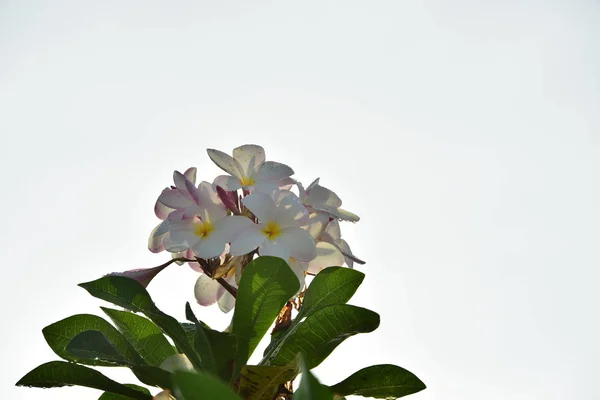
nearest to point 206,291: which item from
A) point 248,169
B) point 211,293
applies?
point 211,293

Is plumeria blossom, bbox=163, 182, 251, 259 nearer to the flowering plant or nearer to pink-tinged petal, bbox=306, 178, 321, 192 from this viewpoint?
the flowering plant

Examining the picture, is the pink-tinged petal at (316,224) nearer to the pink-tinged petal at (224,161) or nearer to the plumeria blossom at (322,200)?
the plumeria blossom at (322,200)

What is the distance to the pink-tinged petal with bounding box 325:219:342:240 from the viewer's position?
116 cm

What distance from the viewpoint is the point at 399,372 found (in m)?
1.00

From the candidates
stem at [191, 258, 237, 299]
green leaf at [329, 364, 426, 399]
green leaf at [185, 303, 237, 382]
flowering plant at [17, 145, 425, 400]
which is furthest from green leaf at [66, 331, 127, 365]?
green leaf at [329, 364, 426, 399]

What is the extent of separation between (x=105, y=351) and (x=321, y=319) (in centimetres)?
31

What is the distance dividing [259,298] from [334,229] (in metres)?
0.24

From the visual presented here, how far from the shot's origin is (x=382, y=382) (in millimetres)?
1008

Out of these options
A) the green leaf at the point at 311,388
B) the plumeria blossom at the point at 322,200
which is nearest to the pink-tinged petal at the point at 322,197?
the plumeria blossom at the point at 322,200

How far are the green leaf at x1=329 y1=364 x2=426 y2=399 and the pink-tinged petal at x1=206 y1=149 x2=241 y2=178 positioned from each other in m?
0.40

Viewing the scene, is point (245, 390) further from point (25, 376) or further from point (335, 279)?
point (25, 376)

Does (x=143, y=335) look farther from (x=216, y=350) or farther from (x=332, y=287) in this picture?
(x=332, y=287)

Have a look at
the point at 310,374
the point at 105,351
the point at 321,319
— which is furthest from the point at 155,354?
the point at 310,374

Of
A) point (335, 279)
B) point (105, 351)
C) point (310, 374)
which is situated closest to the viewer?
point (310, 374)
